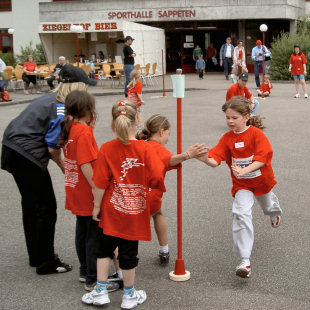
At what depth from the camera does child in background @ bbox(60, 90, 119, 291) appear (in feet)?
13.3

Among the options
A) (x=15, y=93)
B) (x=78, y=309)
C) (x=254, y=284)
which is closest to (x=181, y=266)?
(x=254, y=284)

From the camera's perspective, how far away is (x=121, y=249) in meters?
3.93

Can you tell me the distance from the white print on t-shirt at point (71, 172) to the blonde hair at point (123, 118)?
513 mm

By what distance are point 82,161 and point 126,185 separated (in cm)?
40

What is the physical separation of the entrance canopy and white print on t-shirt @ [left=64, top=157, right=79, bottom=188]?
23.5 metres

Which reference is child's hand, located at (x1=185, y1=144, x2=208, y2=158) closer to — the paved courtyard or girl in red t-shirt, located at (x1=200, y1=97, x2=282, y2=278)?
girl in red t-shirt, located at (x1=200, y1=97, x2=282, y2=278)

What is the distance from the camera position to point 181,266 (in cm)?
447

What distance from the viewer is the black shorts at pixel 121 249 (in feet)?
12.8

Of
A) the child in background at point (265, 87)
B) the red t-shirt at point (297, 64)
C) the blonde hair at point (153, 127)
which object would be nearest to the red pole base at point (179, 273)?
the blonde hair at point (153, 127)

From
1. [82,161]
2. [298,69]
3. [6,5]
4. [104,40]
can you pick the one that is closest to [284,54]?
[298,69]

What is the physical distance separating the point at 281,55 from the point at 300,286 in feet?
76.1

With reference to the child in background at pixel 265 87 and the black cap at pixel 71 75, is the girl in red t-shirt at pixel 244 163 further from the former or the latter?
the child in background at pixel 265 87

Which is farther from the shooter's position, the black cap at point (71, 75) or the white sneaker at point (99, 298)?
the black cap at point (71, 75)

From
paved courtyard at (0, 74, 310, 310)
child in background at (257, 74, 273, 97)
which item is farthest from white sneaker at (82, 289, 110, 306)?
child in background at (257, 74, 273, 97)
